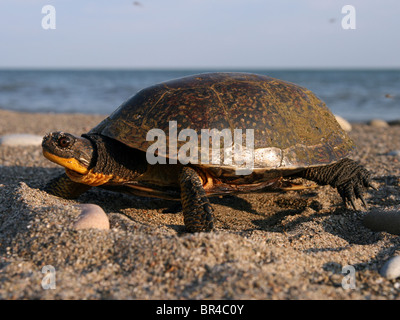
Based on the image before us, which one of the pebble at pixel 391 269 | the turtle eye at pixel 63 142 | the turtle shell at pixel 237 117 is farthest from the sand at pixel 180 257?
the turtle shell at pixel 237 117

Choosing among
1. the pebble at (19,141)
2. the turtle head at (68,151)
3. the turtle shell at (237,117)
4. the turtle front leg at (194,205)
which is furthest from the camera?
the pebble at (19,141)

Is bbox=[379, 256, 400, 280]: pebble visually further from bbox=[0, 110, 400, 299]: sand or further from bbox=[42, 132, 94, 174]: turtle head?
bbox=[42, 132, 94, 174]: turtle head

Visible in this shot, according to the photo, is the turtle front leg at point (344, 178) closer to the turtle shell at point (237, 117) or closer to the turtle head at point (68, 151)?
the turtle shell at point (237, 117)

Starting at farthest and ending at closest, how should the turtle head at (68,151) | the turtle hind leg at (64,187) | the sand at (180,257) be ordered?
the turtle hind leg at (64,187) < the turtle head at (68,151) < the sand at (180,257)

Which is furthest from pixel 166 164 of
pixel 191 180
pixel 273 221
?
pixel 273 221

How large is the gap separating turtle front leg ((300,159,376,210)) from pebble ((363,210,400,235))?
1.51 feet

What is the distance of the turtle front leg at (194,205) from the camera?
119 inches

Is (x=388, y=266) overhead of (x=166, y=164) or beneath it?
beneath

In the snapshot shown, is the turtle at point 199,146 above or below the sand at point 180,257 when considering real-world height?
above

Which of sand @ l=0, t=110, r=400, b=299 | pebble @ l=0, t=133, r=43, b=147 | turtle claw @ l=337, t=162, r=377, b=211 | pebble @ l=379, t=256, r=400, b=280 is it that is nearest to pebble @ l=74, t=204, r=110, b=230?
sand @ l=0, t=110, r=400, b=299

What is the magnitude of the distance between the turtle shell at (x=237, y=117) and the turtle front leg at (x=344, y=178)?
0.65 ft
